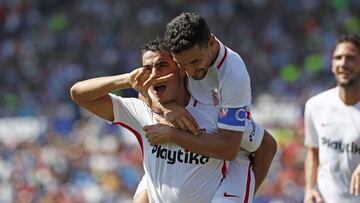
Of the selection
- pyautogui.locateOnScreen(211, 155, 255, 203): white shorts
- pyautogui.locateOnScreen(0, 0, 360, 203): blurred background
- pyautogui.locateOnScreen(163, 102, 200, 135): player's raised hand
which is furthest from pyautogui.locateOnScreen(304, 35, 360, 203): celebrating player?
pyautogui.locateOnScreen(0, 0, 360, 203): blurred background

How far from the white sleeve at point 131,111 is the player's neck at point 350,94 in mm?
2421

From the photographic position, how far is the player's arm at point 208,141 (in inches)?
294

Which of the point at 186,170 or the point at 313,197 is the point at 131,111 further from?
the point at 313,197

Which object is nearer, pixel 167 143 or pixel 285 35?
pixel 167 143

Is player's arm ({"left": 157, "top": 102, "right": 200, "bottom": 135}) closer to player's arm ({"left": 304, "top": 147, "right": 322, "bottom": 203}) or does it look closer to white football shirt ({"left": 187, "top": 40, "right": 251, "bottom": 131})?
white football shirt ({"left": 187, "top": 40, "right": 251, "bottom": 131})

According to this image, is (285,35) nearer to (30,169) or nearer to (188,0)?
(188,0)

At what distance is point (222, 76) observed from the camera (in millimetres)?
7352

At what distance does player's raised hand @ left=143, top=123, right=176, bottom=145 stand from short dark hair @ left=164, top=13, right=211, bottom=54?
2.16ft

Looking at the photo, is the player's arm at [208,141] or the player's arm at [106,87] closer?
the player's arm at [106,87]

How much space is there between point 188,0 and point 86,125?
6.53m

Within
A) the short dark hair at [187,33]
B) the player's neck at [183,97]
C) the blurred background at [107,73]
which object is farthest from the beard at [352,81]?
the blurred background at [107,73]

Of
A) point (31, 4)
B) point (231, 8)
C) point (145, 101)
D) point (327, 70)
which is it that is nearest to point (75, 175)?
point (327, 70)

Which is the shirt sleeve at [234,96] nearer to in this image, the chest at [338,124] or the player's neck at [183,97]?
the player's neck at [183,97]

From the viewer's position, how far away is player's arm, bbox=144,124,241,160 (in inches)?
294
